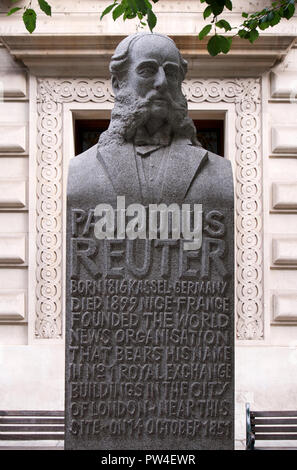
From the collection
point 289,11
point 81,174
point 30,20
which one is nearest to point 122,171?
point 81,174

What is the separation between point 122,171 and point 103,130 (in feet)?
15.6

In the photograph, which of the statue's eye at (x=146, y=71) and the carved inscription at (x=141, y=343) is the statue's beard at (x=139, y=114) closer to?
the statue's eye at (x=146, y=71)

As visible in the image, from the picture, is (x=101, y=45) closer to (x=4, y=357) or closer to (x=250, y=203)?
(x=250, y=203)

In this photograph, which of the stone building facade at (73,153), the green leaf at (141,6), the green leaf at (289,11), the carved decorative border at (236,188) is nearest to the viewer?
the green leaf at (141,6)

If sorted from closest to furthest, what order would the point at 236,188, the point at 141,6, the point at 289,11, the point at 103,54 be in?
the point at 141,6 < the point at 289,11 < the point at 103,54 < the point at 236,188

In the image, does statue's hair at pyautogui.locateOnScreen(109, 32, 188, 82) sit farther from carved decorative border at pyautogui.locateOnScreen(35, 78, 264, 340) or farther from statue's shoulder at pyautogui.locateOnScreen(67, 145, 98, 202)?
carved decorative border at pyautogui.locateOnScreen(35, 78, 264, 340)

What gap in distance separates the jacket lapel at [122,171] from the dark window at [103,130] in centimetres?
456

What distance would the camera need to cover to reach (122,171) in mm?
3998

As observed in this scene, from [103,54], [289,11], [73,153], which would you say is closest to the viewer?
[289,11]

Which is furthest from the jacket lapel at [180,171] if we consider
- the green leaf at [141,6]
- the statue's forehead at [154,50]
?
the green leaf at [141,6]

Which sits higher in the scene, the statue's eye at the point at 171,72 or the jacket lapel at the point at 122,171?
the statue's eye at the point at 171,72

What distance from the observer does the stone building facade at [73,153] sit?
308 inches

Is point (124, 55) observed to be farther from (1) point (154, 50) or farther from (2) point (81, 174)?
(2) point (81, 174)

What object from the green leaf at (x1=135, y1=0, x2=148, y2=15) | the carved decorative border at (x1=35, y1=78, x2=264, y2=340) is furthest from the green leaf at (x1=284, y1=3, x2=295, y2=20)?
the carved decorative border at (x1=35, y1=78, x2=264, y2=340)
